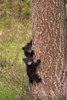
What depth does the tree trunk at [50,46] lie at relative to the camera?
333 centimetres

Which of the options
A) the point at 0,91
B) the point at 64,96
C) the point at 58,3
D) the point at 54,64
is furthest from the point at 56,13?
the point at 0,91

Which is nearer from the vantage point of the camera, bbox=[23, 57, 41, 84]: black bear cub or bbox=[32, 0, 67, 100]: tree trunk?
bbox=[32, 0, 67, 100]: tree trunk

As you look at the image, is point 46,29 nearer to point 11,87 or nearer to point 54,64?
point 54,64

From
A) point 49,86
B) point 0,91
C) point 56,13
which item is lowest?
point 0,91

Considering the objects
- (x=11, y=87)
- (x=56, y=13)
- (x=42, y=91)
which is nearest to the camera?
(x=56, y=13)

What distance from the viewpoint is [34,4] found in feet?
11.3

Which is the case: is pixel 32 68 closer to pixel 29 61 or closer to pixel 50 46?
pixel 29 61

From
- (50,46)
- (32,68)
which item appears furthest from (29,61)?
(50,46)

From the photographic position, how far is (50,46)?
11.1ft

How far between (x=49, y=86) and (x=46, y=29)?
105 cm

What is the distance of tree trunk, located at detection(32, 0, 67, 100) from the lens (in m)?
3.33

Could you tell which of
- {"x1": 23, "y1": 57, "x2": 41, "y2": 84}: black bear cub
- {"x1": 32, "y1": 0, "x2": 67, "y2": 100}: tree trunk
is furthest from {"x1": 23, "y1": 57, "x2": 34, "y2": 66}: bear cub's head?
{"x1": 32, "y1": 0, "x2": 67, "y2": 100}: tree trunk

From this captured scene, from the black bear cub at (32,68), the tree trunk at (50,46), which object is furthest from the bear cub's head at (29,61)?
the tree trunk at (50,46)

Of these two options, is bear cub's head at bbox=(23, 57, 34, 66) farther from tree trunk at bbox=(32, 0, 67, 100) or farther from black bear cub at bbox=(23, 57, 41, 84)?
tree trunk at bbox=(32, 0, 67, 100)
